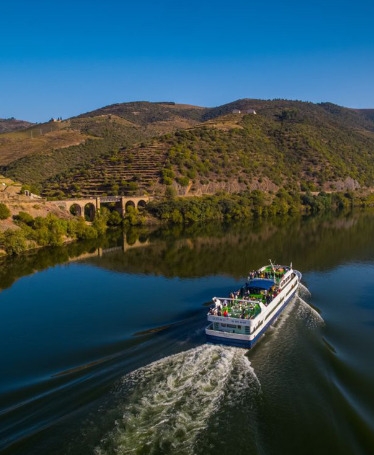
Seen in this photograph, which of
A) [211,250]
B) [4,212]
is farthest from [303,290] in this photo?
[4,212]

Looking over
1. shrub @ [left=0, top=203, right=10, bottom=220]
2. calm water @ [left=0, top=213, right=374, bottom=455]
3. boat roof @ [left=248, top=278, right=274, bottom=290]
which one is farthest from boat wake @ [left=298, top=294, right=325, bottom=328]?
shrub @ [left=0, top=203, right=10, bottom=220]

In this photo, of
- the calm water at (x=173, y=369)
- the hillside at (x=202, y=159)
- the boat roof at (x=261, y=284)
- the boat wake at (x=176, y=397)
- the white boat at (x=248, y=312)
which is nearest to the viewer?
the boat wake at (x=176, y=397)

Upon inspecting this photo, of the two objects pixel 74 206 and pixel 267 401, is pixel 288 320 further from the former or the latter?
pixel 74 206

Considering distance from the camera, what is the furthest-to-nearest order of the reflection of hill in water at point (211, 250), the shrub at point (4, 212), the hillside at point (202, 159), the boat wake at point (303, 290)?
the hillside at point (202, 159), the shrub at point (4, 212), the reflection of hill in water at point (211, 250), the boat wake at point (303, 290)

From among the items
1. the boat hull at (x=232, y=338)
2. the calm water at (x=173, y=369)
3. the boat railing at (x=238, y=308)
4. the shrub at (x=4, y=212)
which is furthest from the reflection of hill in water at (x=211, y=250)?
the boat hull at (x=232, y=338)

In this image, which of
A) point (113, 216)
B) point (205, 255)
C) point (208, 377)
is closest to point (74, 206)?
point (113, 216)

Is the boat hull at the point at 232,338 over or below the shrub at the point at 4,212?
below

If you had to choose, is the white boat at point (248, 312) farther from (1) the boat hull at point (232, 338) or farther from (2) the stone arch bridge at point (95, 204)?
(2) the stone arch bridge at point (95, 204)

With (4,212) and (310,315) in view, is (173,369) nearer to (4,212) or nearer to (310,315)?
(310,315)
